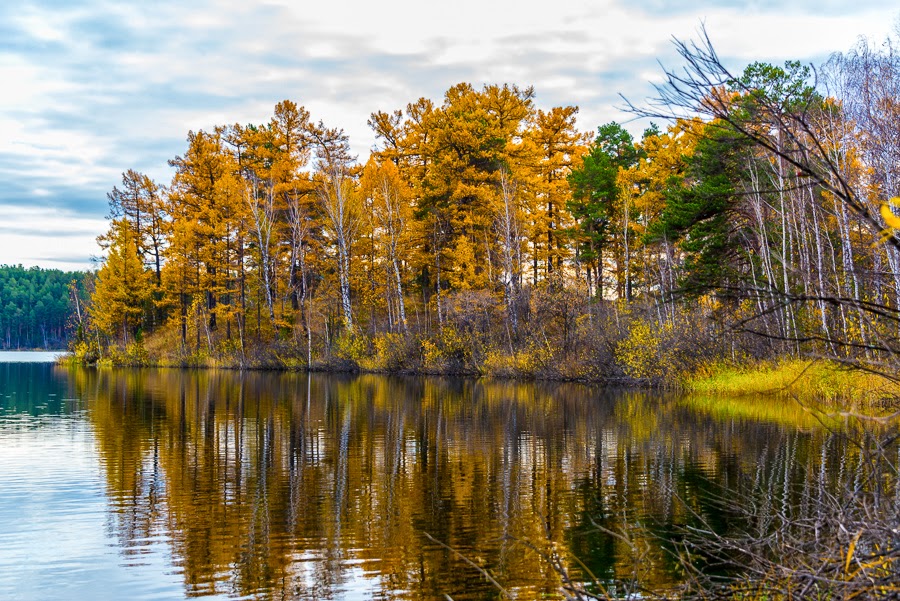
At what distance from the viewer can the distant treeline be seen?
137 metres

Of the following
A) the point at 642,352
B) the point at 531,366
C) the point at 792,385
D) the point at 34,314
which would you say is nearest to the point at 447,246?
the point at 531,366

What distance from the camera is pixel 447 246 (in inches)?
1770

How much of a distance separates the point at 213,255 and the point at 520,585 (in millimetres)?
48137

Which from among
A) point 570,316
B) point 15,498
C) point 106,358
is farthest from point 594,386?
point 106,358

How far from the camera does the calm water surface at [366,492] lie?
8016 millimetres

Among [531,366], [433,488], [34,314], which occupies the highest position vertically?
[34,314]

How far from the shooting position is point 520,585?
7.59m

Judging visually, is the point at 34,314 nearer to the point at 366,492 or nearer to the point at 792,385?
the point at 792,385

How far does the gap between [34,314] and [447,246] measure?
115205 mm

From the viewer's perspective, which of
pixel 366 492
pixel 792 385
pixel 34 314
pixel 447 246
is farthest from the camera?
pixel 34 314

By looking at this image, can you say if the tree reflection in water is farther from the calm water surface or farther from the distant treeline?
the distant treeline

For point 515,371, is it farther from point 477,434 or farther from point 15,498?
point 15,498

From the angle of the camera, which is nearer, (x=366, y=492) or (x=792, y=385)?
(x=366, y=492)

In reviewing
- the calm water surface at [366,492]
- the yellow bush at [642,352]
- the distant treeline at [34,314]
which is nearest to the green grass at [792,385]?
the calm water surface at [366,492]
